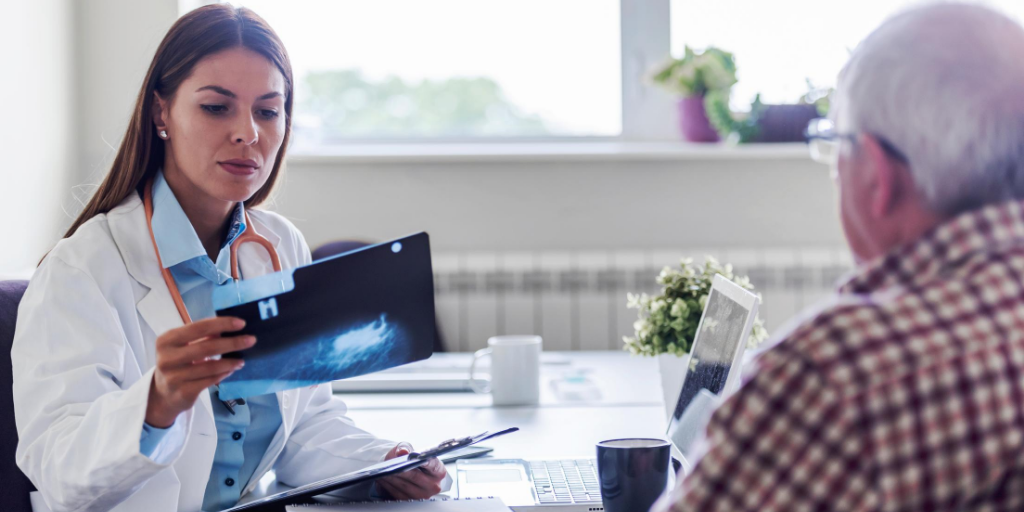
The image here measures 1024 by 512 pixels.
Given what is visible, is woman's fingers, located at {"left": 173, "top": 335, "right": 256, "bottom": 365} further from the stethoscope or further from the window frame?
the window frame

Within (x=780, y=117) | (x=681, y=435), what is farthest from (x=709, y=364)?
(x=780, y=117)

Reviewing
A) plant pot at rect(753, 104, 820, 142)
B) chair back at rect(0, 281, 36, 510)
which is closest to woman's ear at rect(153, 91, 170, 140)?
chair back at rect(0, 281, 36, 510)

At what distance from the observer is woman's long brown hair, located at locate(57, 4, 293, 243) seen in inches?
51.4

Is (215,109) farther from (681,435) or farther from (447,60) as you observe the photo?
(447,60)

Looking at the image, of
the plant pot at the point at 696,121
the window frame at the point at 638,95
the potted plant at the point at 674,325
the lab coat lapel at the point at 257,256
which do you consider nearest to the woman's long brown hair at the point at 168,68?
the lab coat lapel at the point at 257,256

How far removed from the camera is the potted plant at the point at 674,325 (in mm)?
1460

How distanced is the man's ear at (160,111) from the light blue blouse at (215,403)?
0.07 metres

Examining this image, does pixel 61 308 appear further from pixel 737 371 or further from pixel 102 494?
pixel 737 371

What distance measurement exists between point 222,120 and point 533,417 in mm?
703

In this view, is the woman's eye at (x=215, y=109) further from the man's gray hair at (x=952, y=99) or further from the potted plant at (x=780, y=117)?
the potted plant at (x=780, y=117)

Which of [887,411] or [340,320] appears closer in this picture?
[887,411]

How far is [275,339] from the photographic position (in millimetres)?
928

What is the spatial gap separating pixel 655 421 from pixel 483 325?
166cm

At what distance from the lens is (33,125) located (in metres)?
2.61
